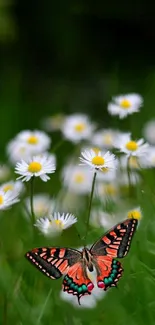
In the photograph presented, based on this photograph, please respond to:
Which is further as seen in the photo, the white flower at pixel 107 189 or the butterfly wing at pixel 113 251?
the white flower at pixel 107 189

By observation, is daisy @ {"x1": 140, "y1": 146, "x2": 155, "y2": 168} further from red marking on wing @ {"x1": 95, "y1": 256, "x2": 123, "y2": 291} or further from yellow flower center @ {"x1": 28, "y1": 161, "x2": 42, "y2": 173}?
red marking on wing @ {"x1": 95, "y1": 256, "x2": 123, "y2": 291}

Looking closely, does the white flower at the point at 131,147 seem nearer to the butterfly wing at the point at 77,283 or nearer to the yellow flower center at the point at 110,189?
the yellow flower center at the point at 110,189

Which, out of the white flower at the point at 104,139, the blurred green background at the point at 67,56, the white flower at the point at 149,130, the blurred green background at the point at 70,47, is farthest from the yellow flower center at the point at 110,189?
the blurred green background at the point at 70,47

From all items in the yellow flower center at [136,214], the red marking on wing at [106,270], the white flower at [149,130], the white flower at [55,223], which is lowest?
the red marking on wing at [106,270]

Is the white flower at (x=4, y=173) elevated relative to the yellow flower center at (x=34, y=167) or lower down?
elevated

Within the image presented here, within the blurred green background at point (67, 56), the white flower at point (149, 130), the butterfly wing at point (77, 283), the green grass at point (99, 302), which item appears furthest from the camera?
the blurred green background at point (67, 56)

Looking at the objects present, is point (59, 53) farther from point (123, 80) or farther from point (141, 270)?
point (141, 270)
